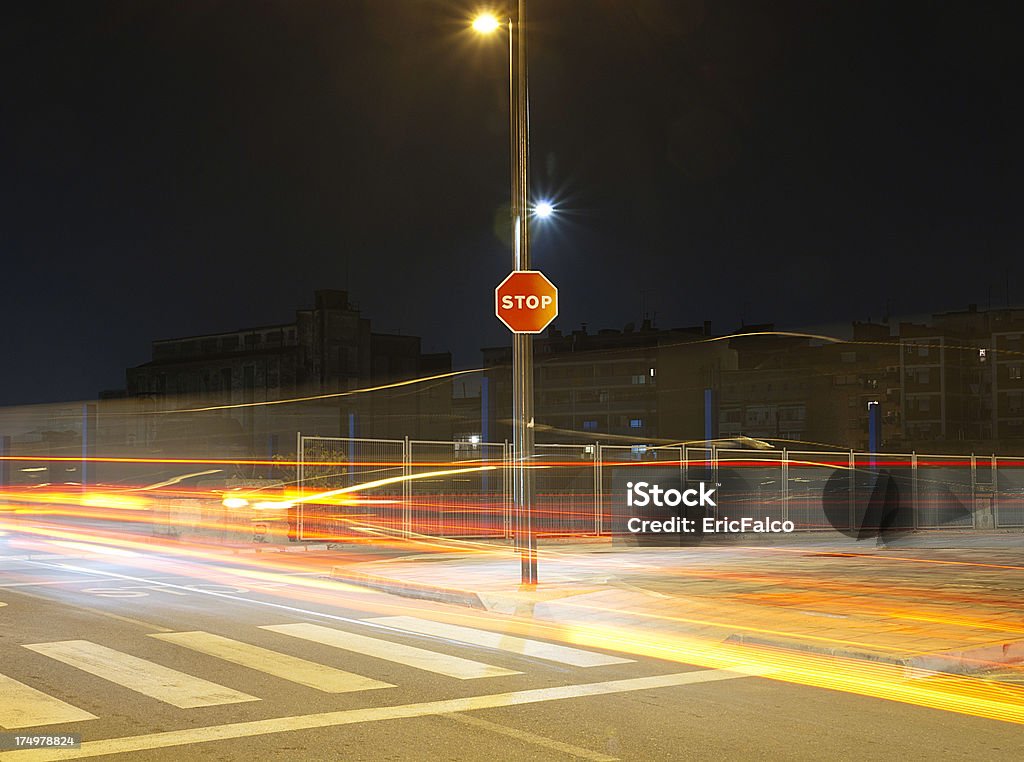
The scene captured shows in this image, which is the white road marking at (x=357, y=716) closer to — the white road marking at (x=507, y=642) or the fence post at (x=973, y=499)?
the white road marking at (x=507, y=642)

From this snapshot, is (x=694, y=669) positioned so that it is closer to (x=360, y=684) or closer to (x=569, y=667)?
(x=569, y=667)

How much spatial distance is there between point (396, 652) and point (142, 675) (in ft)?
7.72

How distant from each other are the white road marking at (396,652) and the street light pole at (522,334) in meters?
3.91

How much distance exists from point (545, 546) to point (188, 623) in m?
14.0

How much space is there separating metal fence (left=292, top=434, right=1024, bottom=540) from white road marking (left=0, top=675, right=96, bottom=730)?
15.5 metres

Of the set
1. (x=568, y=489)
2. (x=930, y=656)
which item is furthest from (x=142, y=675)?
(x=568, y=489)

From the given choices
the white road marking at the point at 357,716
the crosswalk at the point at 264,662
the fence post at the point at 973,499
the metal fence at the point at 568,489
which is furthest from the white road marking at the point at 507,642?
the fence post at the point at 973,499

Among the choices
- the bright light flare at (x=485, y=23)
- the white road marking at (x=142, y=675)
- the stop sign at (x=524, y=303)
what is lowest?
the white road marking at (x=142, y=675)

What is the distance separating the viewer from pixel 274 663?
991cm

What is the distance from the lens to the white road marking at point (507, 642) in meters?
10.3

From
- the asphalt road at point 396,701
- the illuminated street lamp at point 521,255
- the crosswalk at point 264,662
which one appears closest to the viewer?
the asphalt road at point 396,701

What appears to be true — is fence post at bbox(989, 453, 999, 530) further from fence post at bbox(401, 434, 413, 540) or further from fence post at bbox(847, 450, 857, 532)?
fence post at bbox(401, 434, 413, 540)
